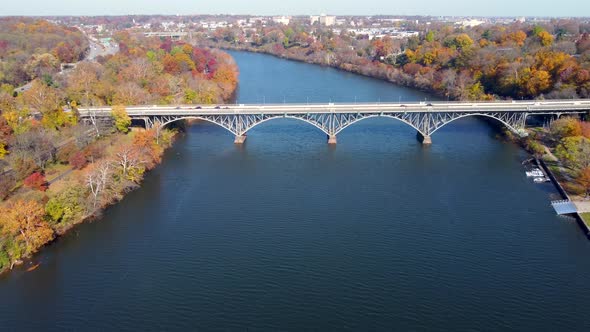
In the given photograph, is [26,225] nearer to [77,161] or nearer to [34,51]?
[77,161]

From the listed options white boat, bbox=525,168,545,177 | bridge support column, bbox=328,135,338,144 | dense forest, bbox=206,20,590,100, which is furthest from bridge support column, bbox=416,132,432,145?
dense forest, bbox=206,20,590,100

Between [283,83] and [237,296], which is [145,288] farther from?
[283,83]

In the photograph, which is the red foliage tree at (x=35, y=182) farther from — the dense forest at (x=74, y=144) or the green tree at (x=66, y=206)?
the green tree at (x=66, y=206)

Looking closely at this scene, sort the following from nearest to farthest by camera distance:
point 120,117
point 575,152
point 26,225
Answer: point 26,225 → point 575,152 → point 120,117

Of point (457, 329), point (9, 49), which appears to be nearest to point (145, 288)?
point (457, 329)

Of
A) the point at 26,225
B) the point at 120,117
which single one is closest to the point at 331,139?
the point at 120,117

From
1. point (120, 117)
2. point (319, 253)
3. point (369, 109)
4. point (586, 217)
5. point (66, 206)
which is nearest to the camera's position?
point (319, 253)

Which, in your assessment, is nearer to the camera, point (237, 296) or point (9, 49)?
point (237, 296)
